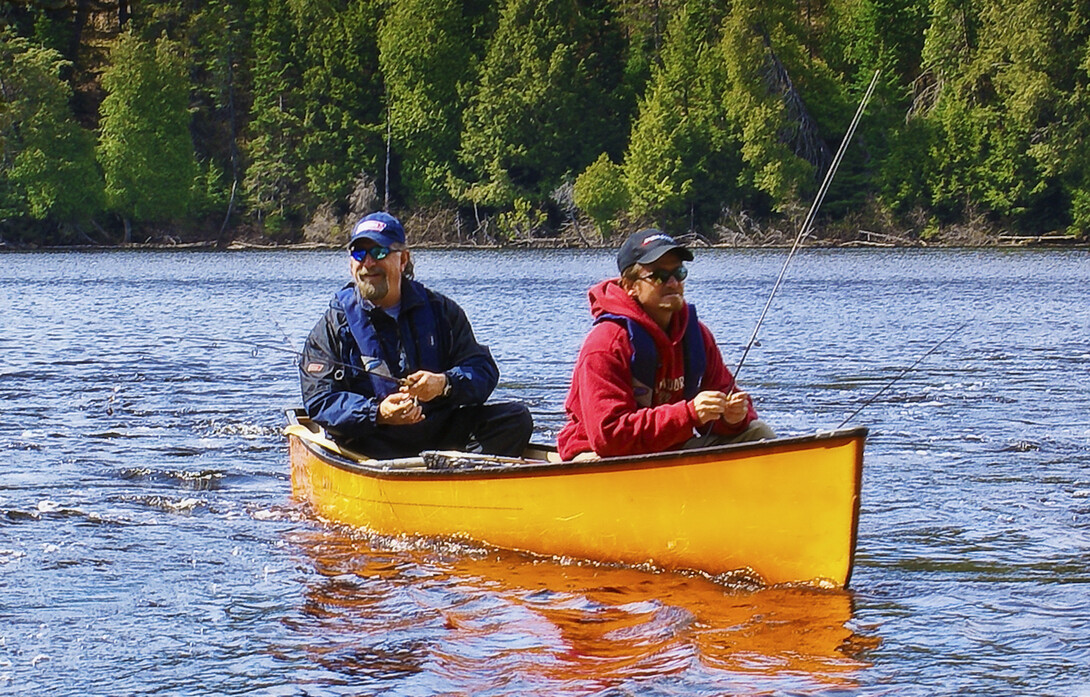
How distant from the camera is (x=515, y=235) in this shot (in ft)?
226

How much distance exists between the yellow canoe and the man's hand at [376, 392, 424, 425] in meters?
0.22

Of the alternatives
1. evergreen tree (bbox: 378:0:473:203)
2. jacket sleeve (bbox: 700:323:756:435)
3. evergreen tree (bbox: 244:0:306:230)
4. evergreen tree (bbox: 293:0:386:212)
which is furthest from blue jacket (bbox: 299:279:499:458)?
evergreen tree (bbox: 244:0:306:230)

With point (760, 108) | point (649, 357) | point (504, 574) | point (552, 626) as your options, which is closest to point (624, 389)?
point (649, 357)

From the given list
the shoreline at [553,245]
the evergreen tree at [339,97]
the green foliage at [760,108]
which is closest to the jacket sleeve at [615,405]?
the shoreline at [553,245]

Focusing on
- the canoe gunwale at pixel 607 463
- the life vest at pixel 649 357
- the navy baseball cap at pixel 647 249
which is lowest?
the canoe gunwale at pixel 607 463

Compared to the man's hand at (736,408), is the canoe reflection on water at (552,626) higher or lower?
lower

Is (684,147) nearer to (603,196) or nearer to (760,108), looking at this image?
(760,108)

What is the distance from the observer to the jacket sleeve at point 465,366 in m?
8.66

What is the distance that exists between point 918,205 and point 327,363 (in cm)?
5790

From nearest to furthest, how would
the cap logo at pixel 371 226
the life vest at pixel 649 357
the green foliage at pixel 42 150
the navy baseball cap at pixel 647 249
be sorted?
the navy baseball cap at pixel 647 249, the life vest at pixel 649 357, the cap logo at pixel 371 226, the green foliage at pixel 42 150

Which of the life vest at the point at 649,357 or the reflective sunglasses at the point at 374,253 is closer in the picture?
the life vest at the point at 649,357

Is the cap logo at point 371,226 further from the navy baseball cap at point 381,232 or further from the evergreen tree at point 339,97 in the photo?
the evergreen tree at point 339,97

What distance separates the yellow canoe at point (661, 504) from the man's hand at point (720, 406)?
0.14 metres

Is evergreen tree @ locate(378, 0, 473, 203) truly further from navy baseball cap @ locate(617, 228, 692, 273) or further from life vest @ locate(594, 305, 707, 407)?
navy baseball cap @ locate(617, 228, 692, 273)
